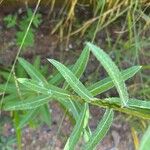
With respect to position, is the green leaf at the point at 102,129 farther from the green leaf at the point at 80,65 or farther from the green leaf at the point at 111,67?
the green leaf at the point at 80,65

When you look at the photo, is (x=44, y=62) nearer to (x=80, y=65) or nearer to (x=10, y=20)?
(x=10, y=20)

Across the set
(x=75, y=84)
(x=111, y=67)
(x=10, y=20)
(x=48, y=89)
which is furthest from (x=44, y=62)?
(x=111, y=67)

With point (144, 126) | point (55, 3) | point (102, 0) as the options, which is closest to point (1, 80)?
point (55, 3)

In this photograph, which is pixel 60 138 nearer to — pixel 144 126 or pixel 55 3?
pixel 144 126

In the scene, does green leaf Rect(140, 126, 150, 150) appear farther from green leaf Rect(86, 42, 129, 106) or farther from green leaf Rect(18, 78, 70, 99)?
green leaf Rect(18, 78, 70, 99)

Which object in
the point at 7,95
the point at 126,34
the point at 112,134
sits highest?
the point at 126,34
